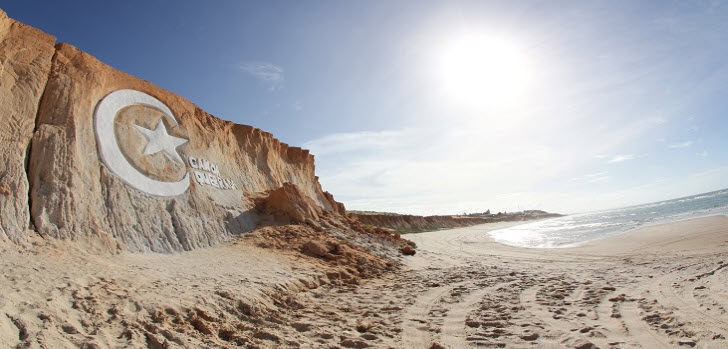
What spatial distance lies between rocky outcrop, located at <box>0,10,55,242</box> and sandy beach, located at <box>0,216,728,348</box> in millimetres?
966

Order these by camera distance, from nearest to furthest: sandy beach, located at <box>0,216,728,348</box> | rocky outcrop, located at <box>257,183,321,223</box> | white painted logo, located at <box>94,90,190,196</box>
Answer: sandy beach, located at <box>0,216,728,348</box>, white painted logo, located at <box>94,90,190,196</box>, rocky outcrop, located at <box>257,183,321,223</box>

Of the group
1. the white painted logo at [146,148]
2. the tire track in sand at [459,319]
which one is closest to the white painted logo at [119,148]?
the white painted logo at [146,148]

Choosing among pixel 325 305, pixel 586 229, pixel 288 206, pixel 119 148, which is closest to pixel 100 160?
pixel 119 148

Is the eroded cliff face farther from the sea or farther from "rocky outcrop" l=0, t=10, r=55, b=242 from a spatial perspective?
the sea

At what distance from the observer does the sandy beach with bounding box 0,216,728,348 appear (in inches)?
177

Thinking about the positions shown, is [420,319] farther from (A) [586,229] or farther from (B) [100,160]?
(A) [586,229]

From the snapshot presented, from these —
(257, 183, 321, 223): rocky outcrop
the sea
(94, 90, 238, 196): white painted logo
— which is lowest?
the sea

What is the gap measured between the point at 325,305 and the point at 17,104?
763 cm

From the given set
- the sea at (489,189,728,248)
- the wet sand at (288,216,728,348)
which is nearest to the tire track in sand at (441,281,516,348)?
the wet sand at (288,216,728,348)

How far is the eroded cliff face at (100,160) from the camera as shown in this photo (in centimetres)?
728

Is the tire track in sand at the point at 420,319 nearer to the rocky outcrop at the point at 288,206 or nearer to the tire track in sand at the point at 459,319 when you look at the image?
the tire track in sand at the point at 459,319

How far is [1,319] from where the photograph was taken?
12.5 feet

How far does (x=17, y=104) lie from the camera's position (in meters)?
7.64

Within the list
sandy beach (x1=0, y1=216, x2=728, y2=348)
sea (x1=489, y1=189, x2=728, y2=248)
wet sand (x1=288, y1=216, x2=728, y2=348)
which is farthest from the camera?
sea (x1=489, y1=189, x2=728, y2=248)
